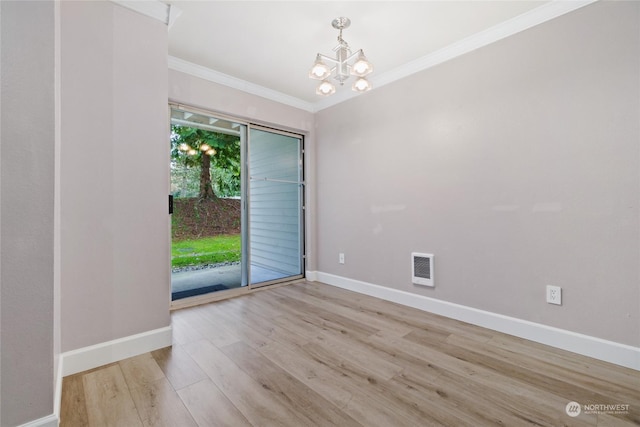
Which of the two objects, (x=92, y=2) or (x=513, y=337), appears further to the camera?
(x=513, y=337)

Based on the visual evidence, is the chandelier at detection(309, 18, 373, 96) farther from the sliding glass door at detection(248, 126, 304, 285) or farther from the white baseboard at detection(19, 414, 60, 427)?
the white baseboard at detection(19, 414, 60, 427)

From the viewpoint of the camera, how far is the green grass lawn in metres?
3.07

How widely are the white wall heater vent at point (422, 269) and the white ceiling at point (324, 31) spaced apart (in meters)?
1.96

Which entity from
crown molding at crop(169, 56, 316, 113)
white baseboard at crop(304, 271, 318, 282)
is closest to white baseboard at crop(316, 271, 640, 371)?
white baseboard at crop(304, 271, 318, 282)

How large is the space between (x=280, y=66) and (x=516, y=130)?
234 cm

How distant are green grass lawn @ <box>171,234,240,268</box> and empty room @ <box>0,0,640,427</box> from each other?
0.03m

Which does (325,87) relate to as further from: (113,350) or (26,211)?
(113,350)

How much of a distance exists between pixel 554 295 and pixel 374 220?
175 cm

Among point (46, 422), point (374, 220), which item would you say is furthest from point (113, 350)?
point (374, 220)

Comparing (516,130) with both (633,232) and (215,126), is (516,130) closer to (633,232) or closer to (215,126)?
(633,232)

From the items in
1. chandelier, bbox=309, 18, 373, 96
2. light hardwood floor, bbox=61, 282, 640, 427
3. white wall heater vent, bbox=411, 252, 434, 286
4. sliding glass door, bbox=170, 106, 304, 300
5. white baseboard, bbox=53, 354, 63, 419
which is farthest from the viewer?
sliding glass door, bbox=170, 106, 304, 300

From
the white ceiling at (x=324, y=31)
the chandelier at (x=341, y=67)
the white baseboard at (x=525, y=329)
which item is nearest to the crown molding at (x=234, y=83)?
the white ceiling at (x=324, y=31)

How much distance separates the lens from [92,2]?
188 cm

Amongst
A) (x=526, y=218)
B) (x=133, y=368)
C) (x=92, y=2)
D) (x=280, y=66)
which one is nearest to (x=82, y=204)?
(x=133, y=368)
